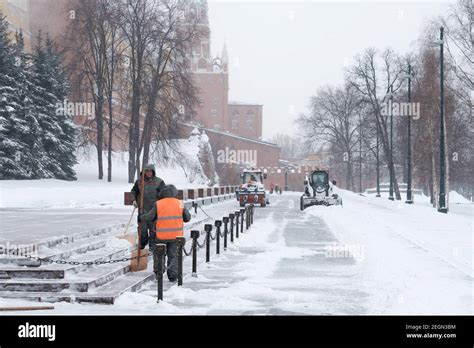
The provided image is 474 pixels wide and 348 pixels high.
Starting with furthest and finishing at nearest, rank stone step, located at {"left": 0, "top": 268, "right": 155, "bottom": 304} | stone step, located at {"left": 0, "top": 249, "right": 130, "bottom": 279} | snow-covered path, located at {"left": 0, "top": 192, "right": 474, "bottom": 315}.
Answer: stone step, located at {"left": 0, "top": 249, "right": 130, "bottom": 279}, stone step, located at {"left": 0, "top": 268, "right": 155, "bottom": 304}, snow-covered path, located at {"left": 0, "top": 192, "right": 474, "bottom": 315}

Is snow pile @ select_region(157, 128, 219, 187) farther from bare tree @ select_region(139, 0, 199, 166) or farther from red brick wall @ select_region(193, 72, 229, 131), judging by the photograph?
red brick wall @ select_region(193, 72, 229, 131)

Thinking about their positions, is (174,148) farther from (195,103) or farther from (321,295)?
(321,295)

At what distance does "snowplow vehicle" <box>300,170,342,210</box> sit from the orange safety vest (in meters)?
28.6

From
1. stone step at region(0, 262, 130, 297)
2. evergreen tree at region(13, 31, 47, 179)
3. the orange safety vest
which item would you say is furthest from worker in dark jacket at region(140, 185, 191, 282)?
evergreen tree at region(13, 31, 47, 179)

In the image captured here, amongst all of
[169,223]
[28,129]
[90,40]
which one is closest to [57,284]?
[169,223]

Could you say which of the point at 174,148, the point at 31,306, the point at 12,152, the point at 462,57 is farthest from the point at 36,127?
the point at 31,306

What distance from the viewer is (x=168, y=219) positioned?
11.7m

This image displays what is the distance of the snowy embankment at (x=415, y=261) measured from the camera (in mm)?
9773

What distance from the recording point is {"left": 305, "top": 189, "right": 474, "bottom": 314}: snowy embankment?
9.77 metres

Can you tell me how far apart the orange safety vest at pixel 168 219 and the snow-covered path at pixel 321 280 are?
2.90 feet

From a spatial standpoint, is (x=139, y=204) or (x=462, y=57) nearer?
(x=139, y=204)

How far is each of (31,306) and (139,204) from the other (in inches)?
189

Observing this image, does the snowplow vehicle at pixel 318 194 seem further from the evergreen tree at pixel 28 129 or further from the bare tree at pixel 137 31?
the evergreen tree at pixel 28 129

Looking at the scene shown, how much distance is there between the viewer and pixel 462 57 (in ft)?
139
